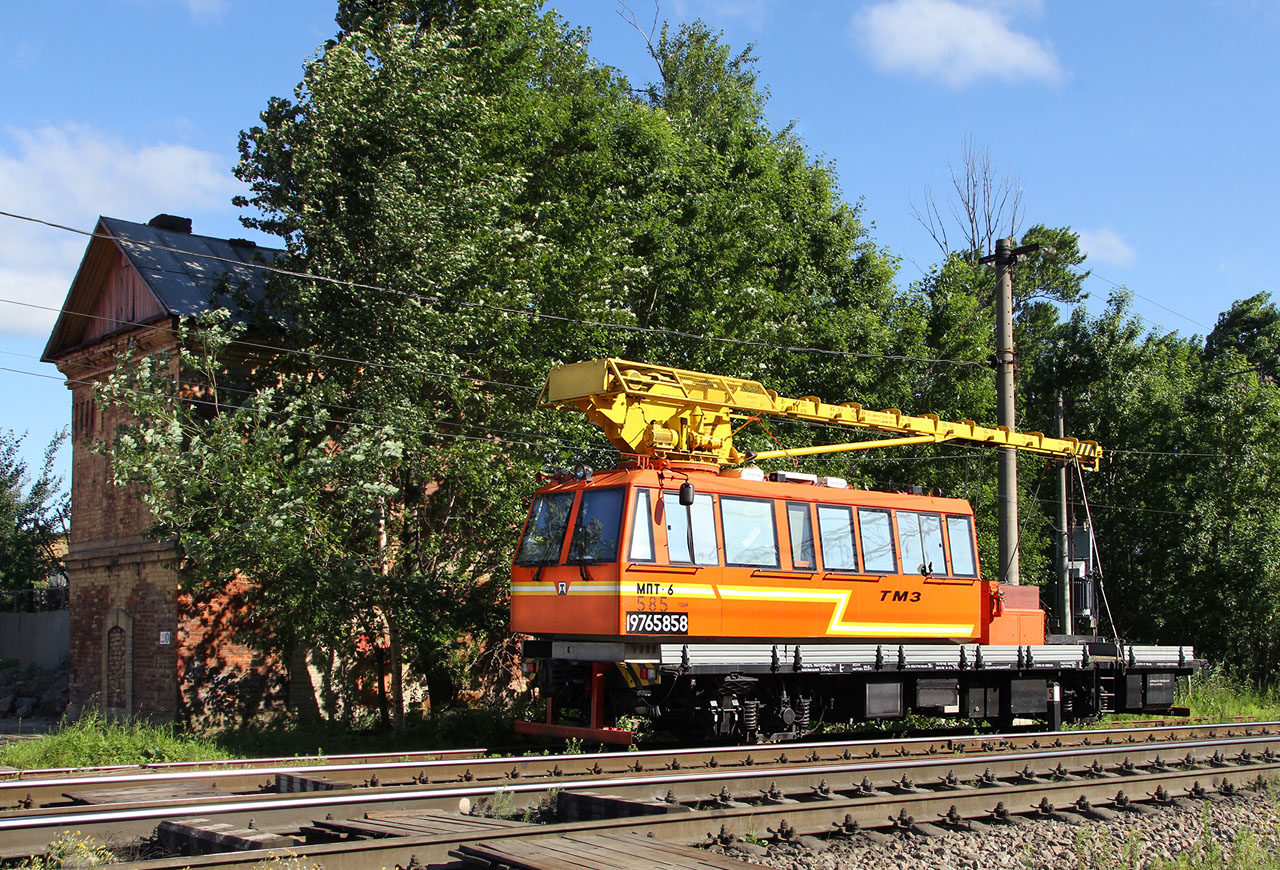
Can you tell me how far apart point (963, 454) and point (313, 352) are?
17810 mm

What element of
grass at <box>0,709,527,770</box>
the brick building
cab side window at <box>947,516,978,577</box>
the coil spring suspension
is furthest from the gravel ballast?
the brick building

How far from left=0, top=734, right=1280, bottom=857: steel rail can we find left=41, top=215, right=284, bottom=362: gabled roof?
1279cm

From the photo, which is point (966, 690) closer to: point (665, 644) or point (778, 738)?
point (778, 738)

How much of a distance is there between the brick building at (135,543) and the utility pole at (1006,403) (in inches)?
512

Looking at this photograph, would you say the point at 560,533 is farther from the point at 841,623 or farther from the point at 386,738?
the point at 386,738

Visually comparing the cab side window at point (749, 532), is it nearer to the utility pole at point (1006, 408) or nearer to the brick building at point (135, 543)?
the utility pole at point (1006, 408)

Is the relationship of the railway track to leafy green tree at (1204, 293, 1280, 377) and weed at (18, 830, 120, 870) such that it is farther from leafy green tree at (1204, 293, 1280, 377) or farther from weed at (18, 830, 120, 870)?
leafy green tree at (1204, 293, 1280, 377)

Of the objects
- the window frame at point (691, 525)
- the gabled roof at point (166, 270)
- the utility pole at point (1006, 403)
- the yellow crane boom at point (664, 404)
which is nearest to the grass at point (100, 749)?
the window frame at point (691, 525)

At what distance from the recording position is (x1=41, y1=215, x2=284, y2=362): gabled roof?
20641mm

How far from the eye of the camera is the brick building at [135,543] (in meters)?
19.3

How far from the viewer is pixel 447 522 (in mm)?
18203

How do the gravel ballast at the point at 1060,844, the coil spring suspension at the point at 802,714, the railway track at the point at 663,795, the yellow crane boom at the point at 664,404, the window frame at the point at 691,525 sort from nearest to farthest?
the railway track at the point at 663,795, the gravel ballast at the point at 1060,844, the window frame at the point at 691,525, the yellow crane boom at the point at 664,404, the coil spring suspension at the point at 802,714

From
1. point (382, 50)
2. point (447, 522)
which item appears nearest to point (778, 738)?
point (447, 522)

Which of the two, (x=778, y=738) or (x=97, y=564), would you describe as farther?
(x=97, y=564)
